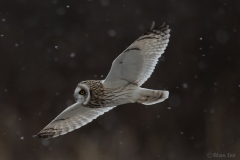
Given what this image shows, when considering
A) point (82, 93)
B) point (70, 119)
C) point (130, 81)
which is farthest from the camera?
point (70, 119)

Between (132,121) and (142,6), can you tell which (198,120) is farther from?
(142,6)

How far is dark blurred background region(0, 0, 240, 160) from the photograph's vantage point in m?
5.50

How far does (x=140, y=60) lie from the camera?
11.2 ft

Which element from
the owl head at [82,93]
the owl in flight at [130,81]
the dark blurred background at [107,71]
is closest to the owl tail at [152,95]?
the owl in flight at [130,81]

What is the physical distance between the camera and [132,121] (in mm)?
5734

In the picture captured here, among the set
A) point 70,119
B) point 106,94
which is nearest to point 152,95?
point 106,94

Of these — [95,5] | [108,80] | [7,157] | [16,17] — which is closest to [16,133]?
[7,157]

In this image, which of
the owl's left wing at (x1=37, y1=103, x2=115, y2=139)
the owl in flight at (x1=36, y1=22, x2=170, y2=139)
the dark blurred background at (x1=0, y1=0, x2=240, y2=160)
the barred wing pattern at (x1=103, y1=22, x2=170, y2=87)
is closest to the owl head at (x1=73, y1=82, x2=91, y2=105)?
the owl in flight at (x1=36, y1=22, x2=170, y2=139)

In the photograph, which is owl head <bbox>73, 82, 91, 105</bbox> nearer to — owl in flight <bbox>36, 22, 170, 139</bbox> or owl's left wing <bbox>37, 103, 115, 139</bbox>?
owl in flight <bbox>36, 22, 170, 139</bbox>

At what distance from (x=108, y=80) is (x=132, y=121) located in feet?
7.82

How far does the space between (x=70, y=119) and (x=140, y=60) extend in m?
0.75

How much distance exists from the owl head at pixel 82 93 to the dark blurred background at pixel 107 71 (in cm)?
194

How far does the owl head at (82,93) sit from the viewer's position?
3311 millimetres

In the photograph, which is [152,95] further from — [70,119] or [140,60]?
[70,119]
